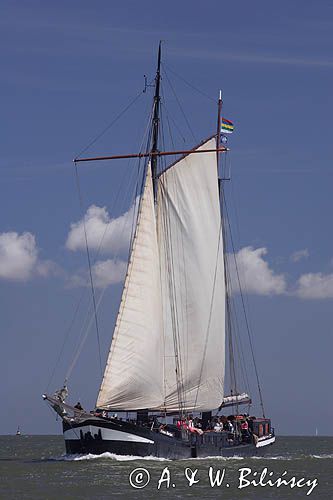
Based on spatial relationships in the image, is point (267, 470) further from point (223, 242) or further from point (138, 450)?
point (223, 242)

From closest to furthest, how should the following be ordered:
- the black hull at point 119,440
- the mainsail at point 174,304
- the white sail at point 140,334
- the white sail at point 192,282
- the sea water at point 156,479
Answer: the sea water at point 156,479 → the black hull at point 119,440 → the white sail at point 140,334 → the mainsail at point 174,304 → the white sail at point 192,282

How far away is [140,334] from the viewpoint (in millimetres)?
82125

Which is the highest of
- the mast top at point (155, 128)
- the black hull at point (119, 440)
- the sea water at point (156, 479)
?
the mast top at point (155, 128)

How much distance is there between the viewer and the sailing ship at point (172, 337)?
7956 cm

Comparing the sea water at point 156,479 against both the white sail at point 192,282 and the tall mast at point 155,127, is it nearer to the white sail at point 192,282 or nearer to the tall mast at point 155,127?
the white sail at point 192,282

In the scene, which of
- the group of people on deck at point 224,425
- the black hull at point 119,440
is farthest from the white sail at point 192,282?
the black hull at point 119,440

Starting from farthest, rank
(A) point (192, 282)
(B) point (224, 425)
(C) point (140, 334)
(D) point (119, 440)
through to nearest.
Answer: (B) point (224, 425) → (A) point (192, 282) → (C) point (140, 334) → (D) point (119, 440)

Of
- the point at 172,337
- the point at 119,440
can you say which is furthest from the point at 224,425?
the point at 119,440

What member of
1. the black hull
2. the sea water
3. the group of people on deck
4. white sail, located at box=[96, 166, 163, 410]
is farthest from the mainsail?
the sea water

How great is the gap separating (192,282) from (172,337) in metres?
5.10

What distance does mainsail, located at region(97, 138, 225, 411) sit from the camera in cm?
8112

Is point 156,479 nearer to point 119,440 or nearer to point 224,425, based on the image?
point 119,440

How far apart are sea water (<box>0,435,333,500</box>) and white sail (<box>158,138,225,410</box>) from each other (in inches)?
273

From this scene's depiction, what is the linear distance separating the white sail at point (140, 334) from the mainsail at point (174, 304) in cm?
7
